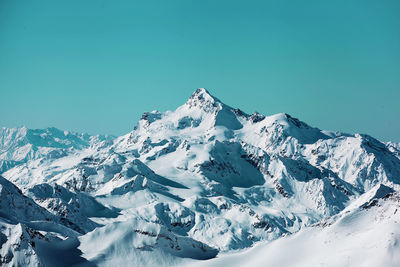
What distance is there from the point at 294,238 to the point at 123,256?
32511mm

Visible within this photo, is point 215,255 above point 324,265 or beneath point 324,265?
above

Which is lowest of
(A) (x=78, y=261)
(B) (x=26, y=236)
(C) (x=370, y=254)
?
(C) (x=370, y=254)

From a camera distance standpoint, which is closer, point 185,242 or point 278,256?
point 278,256

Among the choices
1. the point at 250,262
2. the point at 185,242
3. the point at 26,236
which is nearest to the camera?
the point at 26,236

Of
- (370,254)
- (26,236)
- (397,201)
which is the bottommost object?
(370,254)

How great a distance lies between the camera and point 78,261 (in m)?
93.4

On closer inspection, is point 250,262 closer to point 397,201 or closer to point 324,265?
point 324,265

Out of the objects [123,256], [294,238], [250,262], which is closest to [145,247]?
[123,256]

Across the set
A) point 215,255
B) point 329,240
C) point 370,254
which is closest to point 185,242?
point 215,255

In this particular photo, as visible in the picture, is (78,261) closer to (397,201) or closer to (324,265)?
(324,265)

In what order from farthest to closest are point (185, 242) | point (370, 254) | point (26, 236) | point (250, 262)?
1. point (185, 242)
2. point (250, 262)
3. point (26, 236)
4. point (370, 254)

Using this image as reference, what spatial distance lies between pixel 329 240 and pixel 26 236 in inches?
2093

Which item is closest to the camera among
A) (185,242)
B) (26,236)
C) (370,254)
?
(370,254)

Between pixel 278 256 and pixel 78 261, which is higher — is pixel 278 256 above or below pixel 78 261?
below
